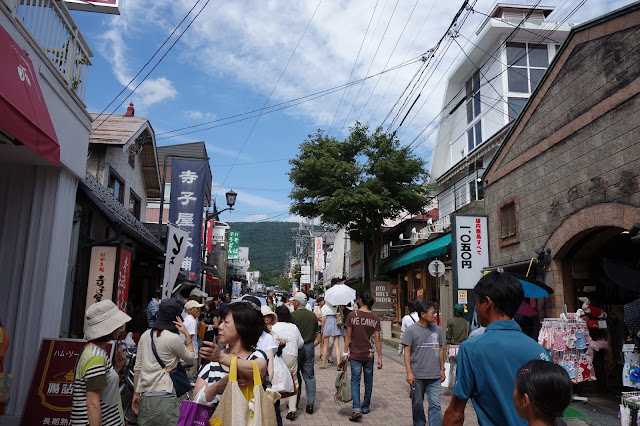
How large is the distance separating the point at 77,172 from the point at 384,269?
76.3ft

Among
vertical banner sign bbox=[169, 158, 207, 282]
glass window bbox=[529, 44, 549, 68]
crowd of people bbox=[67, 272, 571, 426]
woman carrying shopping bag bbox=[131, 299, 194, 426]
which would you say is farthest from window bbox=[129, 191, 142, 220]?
glass window bbox=[529, 44, 549, 68]

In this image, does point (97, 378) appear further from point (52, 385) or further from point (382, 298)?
point (382, 298)

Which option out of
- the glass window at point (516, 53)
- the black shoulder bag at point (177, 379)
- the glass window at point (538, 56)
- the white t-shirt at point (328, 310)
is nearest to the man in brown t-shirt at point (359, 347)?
the black shoulder bag at point (177, 379)

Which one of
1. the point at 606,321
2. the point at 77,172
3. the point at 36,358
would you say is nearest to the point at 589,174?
the point at 606,321

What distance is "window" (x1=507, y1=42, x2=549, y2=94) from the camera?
66.2 ft

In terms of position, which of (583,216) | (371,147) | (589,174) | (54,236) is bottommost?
(54,236)

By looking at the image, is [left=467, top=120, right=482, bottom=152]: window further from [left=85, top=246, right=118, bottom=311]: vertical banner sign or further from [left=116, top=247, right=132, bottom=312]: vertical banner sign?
[left=85, top=246, right=118, bottom=311]: vertical banner sign

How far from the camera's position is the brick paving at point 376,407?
7457 mm

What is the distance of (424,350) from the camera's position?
6176 mm

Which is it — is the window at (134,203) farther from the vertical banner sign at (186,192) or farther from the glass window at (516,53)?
the glass window at (516,53)

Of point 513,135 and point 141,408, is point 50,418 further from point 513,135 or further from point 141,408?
point 513,135

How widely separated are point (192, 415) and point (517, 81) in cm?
2107

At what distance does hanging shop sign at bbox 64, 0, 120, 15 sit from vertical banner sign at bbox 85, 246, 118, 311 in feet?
13.8

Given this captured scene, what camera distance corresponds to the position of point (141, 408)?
4715mm
